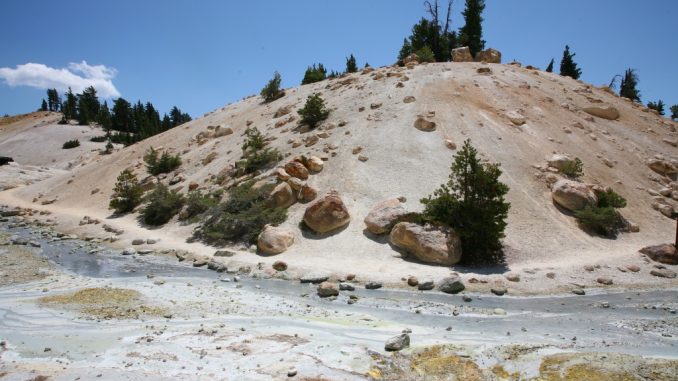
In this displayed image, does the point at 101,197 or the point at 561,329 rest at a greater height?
the point at 101,197

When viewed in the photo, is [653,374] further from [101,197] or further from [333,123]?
[101,197]

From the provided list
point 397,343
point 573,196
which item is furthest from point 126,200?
point 573,196

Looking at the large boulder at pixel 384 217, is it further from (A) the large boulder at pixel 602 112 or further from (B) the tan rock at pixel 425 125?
(A) the large boulder at pixel 602 112

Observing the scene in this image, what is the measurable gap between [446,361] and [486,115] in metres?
20.1

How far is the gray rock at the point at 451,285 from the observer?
11.6 meters

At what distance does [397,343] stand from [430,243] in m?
6.84

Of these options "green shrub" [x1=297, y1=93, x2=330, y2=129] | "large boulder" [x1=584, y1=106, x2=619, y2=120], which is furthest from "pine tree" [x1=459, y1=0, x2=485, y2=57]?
"green shrub" [x1=297, y1=93, x2=330, y2=129]

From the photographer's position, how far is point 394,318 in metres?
9.46

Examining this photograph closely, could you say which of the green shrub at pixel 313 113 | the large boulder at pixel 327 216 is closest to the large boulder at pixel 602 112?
the green shrub at pixel 313 113

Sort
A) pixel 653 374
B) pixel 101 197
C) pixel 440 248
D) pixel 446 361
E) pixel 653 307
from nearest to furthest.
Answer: pixel 653 374
pixel 446 361
pixel 653 307
pixel 440 248
pixel 101 197

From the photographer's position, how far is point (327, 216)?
1633 centimetres

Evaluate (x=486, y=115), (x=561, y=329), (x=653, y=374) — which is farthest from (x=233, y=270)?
(x=486, y=115)

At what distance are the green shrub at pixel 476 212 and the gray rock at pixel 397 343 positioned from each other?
7301mm

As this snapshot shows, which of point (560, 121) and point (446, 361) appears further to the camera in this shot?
point (560, 121)
